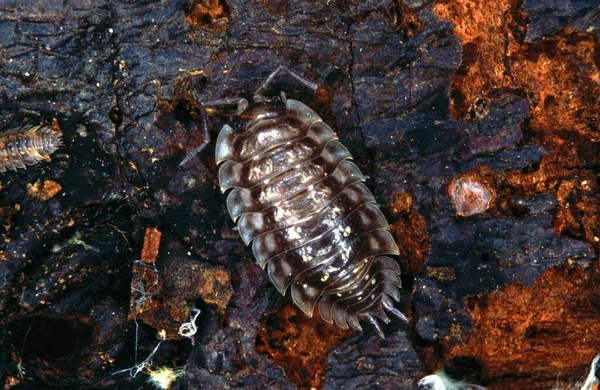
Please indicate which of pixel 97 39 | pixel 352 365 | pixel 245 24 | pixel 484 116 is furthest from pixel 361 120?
pixel 97 39

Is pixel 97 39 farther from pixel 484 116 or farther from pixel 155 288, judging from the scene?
pixel 484 116

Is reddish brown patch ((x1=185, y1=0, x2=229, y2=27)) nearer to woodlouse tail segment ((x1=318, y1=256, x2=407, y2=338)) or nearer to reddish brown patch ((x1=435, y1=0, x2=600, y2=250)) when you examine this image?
reddish brown patch ((x1=435, y1=0, x2=600, y2=250))

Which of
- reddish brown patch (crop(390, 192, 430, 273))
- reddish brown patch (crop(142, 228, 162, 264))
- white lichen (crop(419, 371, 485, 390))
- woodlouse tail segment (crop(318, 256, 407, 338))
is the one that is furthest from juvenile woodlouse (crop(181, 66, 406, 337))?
reddish brown patch (crop(142, 228, 162, 264))

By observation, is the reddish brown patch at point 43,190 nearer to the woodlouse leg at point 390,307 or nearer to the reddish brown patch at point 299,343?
the reddish brown patch at point 299,343

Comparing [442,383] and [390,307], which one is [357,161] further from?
[442,383]

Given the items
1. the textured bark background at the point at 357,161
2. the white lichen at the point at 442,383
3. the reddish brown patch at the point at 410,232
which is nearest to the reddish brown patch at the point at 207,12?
the textured bark background at the point at 357,161

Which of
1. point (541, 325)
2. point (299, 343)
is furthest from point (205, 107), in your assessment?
point (541, 325)
